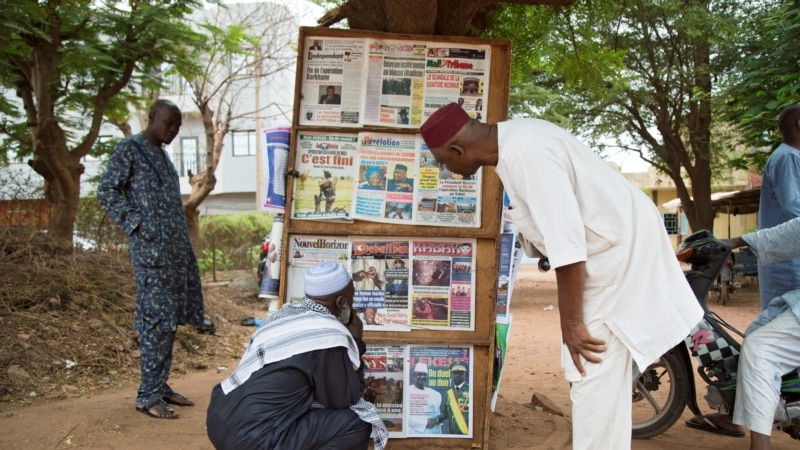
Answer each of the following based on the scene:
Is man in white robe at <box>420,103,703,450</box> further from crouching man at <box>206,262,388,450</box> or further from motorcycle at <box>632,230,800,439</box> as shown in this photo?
motorcycle at <box>632,230,800,439</box>

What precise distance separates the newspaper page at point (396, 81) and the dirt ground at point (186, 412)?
6.65ft

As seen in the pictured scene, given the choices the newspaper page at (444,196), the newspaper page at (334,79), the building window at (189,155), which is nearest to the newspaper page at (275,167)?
the newspaper page at (334,79)

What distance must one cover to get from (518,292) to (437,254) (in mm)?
13339

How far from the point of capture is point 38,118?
884 centimetres

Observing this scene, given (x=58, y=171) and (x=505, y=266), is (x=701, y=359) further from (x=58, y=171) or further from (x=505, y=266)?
(x=58, y=171)

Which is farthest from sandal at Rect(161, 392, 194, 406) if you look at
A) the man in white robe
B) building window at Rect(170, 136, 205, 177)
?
building window at Rect(170, 136, 205, 177)

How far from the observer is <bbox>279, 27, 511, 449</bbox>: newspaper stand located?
378 cm

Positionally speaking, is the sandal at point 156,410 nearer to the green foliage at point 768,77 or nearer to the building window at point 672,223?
the green foliage at point 768,77

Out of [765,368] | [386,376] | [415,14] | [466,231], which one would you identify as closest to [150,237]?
[386,376]

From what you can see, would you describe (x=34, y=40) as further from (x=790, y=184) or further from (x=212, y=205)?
(x=212, y=205)

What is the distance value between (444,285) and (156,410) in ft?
6.91

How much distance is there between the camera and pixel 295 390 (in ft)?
9.15

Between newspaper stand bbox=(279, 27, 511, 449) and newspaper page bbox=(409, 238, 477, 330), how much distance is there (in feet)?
0.12

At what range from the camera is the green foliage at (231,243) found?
56.8 feet
